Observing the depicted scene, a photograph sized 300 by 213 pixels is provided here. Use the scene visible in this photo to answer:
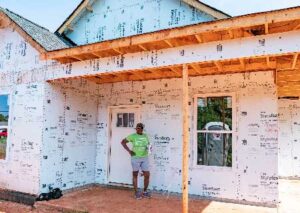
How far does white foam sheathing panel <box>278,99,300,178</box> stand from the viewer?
37.7ft

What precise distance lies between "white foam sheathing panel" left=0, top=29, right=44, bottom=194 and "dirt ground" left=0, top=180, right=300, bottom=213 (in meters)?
0.63

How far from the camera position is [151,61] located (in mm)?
5645

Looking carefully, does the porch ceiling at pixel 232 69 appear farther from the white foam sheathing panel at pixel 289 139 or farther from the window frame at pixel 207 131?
the white foam sheathing panel at pixel 289 139

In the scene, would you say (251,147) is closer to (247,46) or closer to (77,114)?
(247,46)

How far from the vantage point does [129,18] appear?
8984 mm

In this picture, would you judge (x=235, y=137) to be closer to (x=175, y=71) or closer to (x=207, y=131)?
(x=207, y=131)

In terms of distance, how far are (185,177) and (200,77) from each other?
310 cm

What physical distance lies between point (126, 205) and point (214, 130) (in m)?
2.65

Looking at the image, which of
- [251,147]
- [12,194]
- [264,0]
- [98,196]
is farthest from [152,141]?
[264,0]

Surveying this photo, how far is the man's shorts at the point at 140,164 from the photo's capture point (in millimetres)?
7353

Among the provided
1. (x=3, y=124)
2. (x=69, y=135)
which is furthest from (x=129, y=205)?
(x=3, y=124)

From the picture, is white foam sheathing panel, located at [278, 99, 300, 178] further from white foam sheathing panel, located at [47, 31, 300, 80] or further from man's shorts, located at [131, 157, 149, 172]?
white foam sheathing panel, located at [47, 31, 300, 80]

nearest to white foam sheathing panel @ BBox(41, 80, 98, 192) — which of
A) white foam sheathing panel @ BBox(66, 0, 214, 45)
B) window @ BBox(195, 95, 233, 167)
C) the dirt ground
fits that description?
the dirt ground

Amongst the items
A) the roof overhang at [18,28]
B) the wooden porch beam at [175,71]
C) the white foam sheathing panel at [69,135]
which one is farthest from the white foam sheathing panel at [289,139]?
the roof overhang at [18,28]
